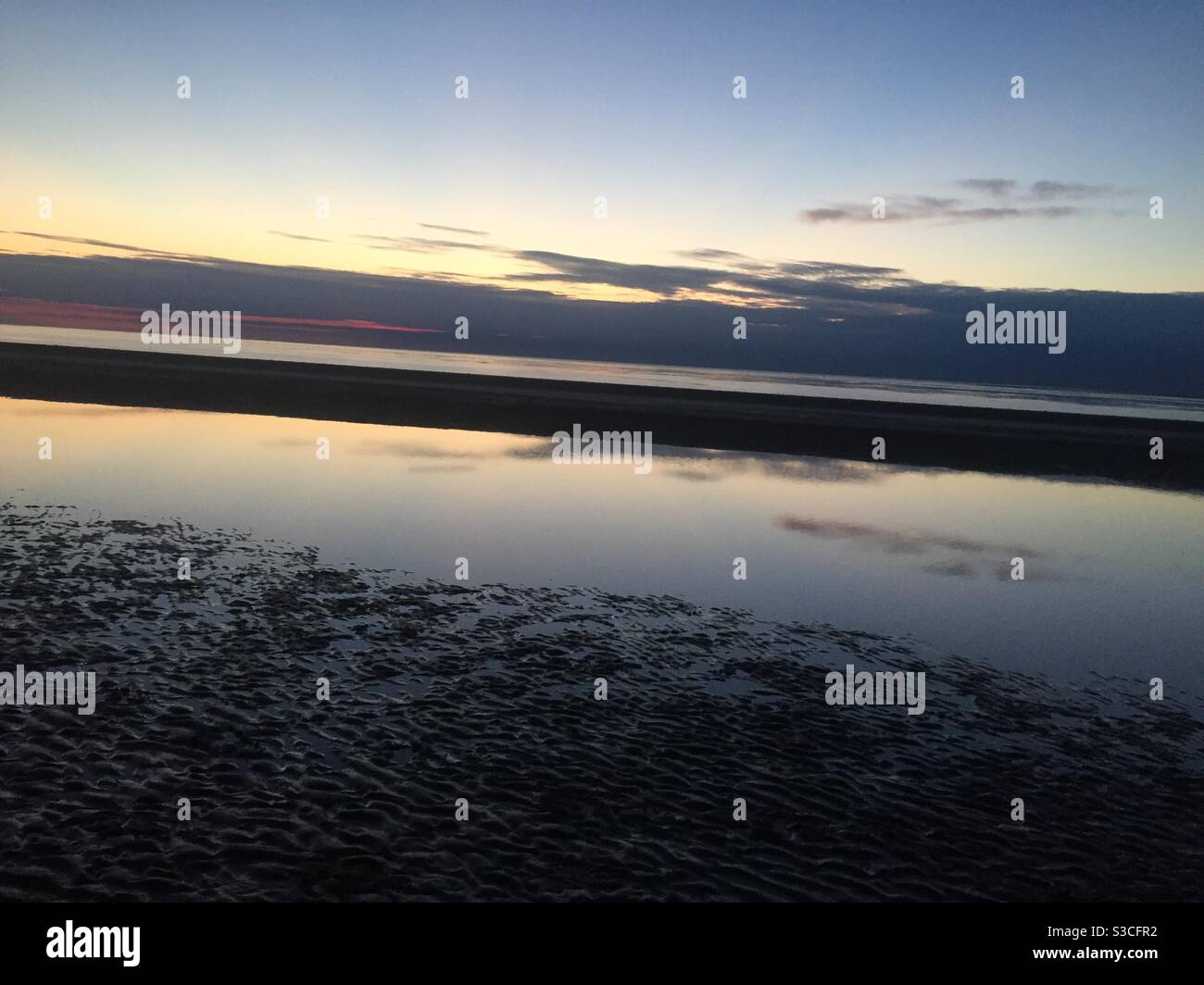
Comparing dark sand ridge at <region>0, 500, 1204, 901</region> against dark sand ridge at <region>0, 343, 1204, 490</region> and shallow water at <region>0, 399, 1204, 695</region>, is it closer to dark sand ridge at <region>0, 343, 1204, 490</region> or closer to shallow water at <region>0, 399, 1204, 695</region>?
shallow water at <region>0, 399, 1204, 695</region>

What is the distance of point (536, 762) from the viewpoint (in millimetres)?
9500

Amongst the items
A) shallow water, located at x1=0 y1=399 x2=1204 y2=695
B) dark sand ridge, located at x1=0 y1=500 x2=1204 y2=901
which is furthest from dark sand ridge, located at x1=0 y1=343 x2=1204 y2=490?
dark sand ridge, located at x1=0 y1=500 x2=1204 y2=901

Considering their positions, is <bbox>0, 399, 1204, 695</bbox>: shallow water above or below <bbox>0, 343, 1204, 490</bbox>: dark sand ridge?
below

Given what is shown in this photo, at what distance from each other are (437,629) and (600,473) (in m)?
17.8

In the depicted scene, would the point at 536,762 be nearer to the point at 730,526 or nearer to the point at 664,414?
the point at 730,526

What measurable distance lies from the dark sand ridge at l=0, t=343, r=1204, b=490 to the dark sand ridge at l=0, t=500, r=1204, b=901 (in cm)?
2850

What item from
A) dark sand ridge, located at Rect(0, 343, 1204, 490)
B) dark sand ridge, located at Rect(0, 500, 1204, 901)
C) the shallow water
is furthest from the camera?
dark sand ridge, located at Rect(0, 343, 1204, 490)

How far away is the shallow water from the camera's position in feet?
53.0

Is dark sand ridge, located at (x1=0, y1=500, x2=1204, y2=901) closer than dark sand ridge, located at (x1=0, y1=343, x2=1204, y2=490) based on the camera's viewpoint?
Yes

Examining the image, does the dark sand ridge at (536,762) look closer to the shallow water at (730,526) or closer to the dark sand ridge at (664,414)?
the shallow water at (730,526)

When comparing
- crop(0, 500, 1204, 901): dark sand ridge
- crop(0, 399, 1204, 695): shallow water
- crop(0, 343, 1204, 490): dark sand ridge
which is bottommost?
crop(0, 500, 1204, 901): dark sand ridge

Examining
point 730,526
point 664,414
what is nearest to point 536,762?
point 730,526

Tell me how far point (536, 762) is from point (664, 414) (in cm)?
4348

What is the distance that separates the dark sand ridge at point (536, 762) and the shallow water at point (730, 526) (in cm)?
200
